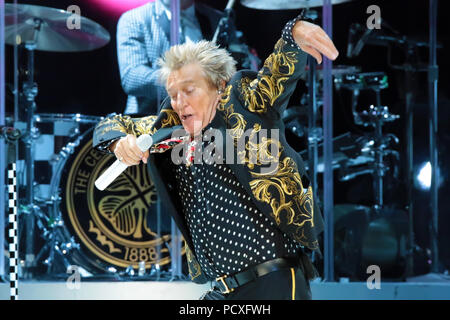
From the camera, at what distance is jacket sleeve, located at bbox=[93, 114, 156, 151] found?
2.11 meters

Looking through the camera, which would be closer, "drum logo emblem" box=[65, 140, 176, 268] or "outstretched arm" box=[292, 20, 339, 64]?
"outstretched arm" box=[292, 20, 339, 64]

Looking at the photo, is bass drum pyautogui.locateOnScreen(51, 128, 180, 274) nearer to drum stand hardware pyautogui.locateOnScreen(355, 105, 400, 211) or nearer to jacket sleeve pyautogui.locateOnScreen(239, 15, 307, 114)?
drum stand hardware pyautogui.locateOnScreen(355, 105, 400, 211)

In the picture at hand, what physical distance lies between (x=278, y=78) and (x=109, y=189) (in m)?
2.55

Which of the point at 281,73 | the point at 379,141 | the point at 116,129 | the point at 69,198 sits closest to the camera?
the point at 281,73

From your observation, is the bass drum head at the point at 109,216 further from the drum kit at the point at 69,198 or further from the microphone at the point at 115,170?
the microphone at the point at 115,170

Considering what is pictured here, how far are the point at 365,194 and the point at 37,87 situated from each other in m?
2.22

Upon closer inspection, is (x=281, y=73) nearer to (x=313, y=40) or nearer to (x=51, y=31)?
(x=313, y=40)

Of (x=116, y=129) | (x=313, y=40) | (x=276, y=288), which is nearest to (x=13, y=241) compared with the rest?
(x=116, y=129)

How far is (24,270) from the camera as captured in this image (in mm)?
4258

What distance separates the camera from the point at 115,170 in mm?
1879

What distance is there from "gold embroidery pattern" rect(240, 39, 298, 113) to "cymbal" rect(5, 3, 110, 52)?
103 inches

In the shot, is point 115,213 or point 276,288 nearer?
point 276,288

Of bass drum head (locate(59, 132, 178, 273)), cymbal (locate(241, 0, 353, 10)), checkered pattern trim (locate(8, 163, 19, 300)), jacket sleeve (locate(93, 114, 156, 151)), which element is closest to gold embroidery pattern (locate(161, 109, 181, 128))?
jacket sleeve (locate(93, 114, 156, 151))
